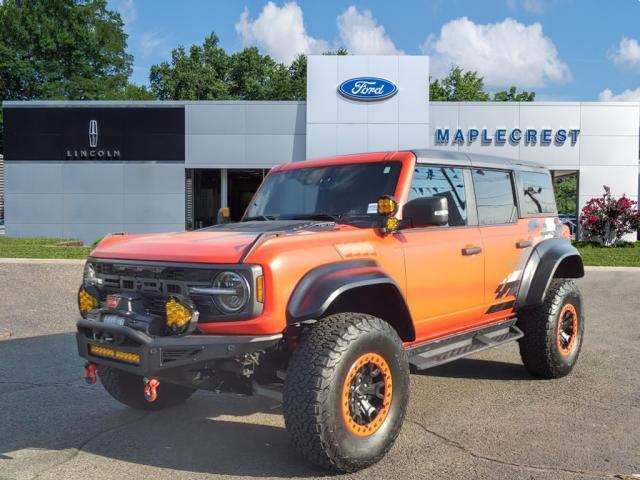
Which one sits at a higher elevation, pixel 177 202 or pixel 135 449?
pixel 177 202

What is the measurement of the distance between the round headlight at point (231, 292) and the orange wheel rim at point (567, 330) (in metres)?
3.54

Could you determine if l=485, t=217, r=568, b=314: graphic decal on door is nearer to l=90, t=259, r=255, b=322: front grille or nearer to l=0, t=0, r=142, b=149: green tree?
Result: l=90, t=259, r=255, b=322: front grille

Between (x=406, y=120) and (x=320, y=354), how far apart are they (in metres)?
20.2

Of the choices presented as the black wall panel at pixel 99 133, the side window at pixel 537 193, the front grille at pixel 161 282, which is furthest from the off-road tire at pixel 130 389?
the black wall panel at pixel 99 133

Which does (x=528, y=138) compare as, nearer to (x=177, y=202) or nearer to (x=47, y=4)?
(x=177, y=202)

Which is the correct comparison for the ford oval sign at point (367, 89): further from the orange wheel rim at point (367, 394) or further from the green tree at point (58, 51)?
the green tree at point (58, 51)

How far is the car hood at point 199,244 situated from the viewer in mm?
3561

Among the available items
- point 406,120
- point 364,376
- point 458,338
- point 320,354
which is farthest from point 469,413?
point 406,120

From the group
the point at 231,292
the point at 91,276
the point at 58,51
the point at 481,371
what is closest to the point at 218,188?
the point at 481,371

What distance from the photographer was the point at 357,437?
363 cm

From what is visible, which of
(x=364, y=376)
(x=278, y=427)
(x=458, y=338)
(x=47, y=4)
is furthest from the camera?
(x=47, y=4)

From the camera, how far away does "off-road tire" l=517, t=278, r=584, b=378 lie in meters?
5.54

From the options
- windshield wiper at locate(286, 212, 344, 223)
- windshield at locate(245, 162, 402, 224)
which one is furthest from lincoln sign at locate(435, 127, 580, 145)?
windshield wiper at locate(286, 212, 344, 223)

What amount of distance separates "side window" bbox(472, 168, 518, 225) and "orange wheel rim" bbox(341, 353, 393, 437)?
183 centimetres
